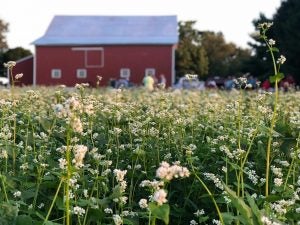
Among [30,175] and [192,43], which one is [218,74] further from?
[30,175]

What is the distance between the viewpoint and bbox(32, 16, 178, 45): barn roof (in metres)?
42.6

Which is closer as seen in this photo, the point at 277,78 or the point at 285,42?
the point at 277,78

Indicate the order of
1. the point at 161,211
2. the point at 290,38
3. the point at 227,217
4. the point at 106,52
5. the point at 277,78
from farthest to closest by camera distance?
the point at 106,52 < the point at 290,38 < the point at 277,78 < the point at 227,217 < the point at 161,211

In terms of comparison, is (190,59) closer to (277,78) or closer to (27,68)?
(27,68)

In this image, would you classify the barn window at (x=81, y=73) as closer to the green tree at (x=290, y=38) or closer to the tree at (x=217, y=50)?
the green tree at (x=290, y=38)

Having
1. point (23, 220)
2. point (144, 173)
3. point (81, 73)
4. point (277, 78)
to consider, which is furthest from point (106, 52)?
point (23, 220)

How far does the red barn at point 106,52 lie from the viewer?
42125 millimetres

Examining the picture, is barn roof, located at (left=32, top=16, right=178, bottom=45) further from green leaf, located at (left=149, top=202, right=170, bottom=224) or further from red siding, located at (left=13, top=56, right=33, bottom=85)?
green leaf, located at (left=149, top=202, right=170, bottom=224)

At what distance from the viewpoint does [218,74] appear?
2493 inches

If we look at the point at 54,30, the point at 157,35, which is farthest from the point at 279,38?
the point at 54,30

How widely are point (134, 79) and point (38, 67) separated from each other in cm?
736

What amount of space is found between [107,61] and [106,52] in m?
0.67

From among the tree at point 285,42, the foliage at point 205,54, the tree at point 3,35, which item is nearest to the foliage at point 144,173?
the tree at point 285,42

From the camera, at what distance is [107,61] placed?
4278 cm
